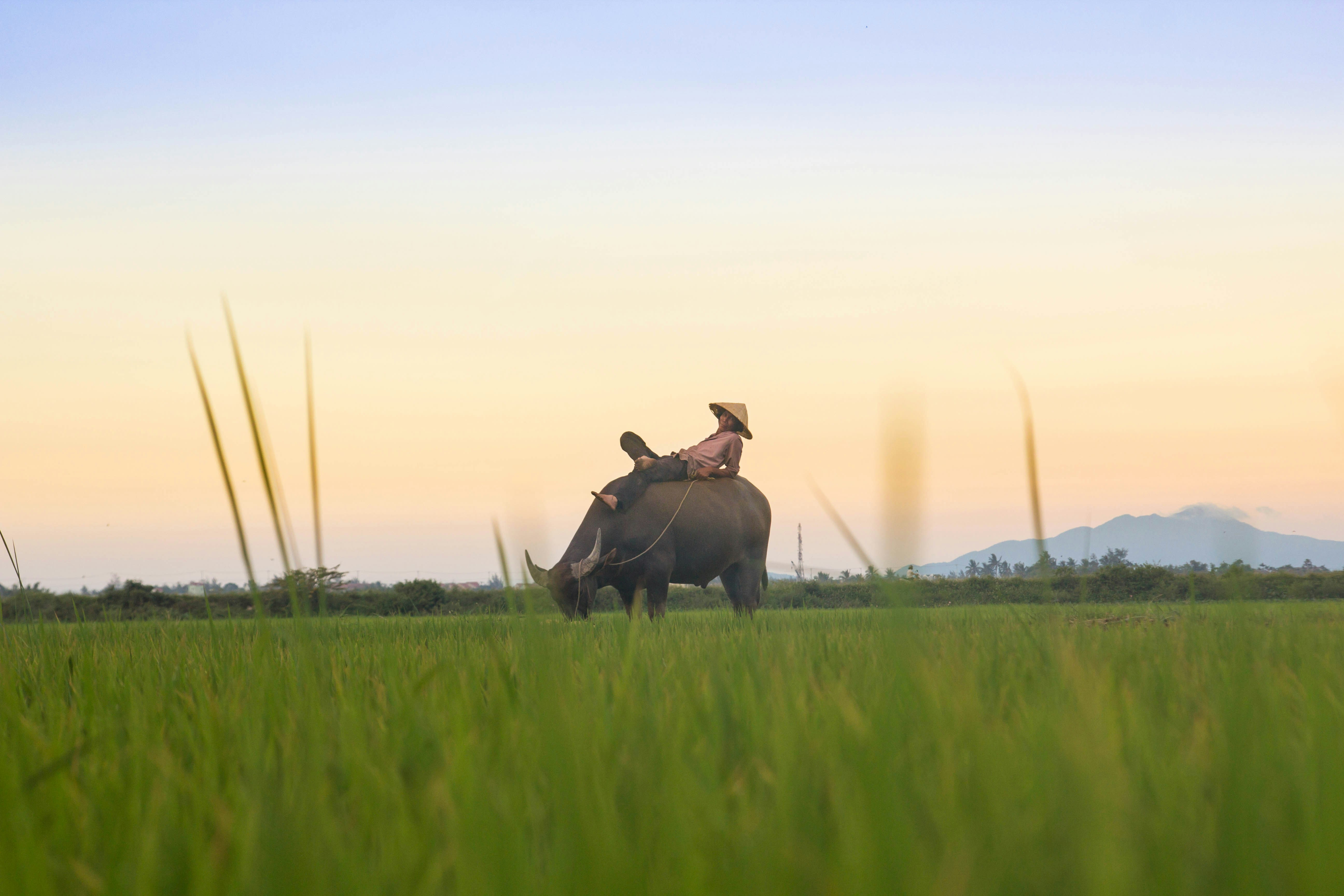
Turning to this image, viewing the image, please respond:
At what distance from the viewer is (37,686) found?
2434mm

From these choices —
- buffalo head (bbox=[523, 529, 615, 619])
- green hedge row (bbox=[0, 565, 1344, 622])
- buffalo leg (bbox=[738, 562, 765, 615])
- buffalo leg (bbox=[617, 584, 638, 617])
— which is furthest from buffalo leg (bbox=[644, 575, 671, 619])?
green hedge row (bbox=[0, 565, 1344, 622])

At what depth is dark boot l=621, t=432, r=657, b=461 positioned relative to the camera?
790cm

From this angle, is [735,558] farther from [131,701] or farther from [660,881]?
[660,881]

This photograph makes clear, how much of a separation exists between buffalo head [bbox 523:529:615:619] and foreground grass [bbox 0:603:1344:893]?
16.3 ft

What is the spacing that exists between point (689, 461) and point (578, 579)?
5.15ft

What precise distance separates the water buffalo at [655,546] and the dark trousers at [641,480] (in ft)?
0.23

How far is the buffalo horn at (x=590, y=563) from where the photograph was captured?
7207 mm

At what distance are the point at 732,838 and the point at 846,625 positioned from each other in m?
4.16

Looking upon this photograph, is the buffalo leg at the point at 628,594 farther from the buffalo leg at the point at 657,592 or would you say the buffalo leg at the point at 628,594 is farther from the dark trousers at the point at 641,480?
the dark trousers at the point at 641,480

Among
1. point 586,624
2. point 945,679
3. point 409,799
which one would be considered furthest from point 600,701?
point 586,624

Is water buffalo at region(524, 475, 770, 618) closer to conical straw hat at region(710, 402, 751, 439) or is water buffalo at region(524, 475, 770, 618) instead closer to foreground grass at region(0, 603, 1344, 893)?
conical straw hat at region(710, 402, 751, 439)

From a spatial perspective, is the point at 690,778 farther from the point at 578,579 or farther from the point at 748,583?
the point at 748,583

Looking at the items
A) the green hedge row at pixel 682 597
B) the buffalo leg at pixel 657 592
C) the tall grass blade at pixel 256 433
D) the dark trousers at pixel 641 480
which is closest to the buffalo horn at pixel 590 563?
the dark trousers at pixel 641 480

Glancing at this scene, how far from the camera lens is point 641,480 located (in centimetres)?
768
